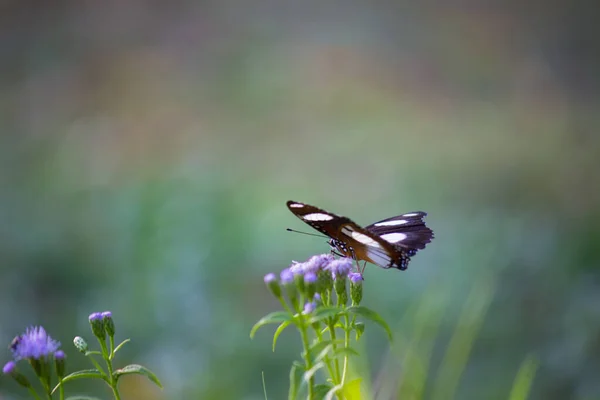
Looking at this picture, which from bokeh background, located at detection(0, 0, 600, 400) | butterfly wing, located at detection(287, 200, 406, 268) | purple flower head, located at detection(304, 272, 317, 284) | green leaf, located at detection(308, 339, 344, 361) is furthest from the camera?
bokeh background, located at detection(0, 0, 600, 400)

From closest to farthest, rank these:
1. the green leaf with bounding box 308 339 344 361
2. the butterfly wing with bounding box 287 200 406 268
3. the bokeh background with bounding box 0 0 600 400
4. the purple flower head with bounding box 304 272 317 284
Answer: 1. the green leaf with bounding box 308 339 344 361
2. the purple flower head with bounding box 304 272 317 284
3. the butterfly wing with bounding box 287 200 406 268
4. the bokeh background with bounding box 0 0 600 400

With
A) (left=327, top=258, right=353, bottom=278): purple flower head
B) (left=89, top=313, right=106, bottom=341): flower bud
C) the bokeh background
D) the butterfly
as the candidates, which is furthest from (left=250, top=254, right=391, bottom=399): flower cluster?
the bokeh background

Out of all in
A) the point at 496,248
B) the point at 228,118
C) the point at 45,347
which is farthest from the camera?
the point at 228,118

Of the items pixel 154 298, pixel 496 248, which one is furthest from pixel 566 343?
pixel 154 298

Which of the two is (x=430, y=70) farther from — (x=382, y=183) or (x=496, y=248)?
(x=496, y=248)

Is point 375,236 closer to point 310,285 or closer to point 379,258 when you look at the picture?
point 379,258

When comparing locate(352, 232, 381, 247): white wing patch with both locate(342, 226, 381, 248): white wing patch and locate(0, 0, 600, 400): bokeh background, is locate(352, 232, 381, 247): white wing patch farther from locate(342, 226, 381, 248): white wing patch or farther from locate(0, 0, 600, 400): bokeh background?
locate(0, 0, 600, 400): bokeh background

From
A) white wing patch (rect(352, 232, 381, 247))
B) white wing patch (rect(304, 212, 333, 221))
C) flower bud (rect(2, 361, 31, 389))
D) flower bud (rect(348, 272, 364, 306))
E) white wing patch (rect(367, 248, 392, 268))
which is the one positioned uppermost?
white wing patch (rect(304, 212, 333, 221))
